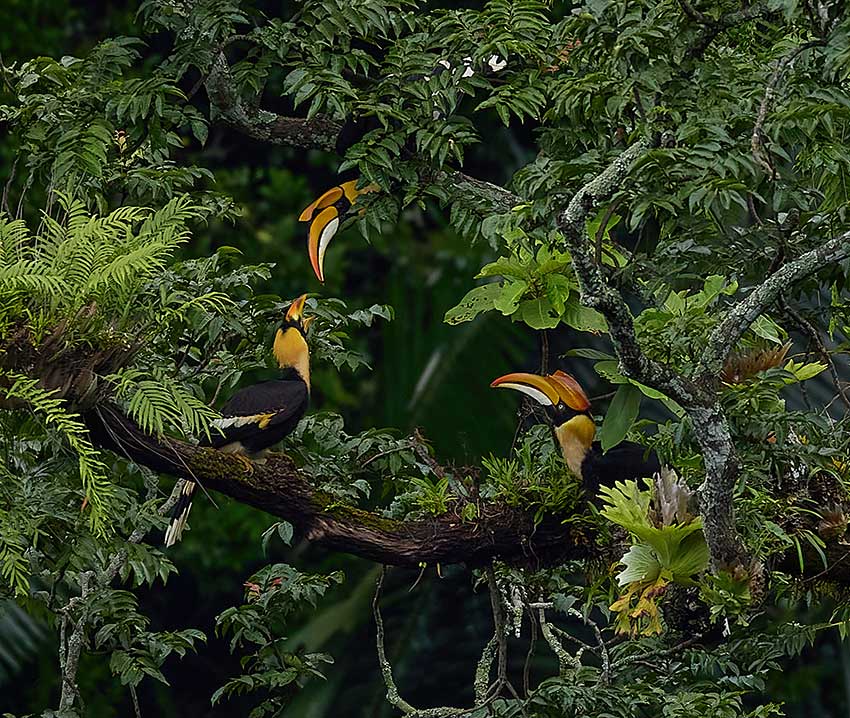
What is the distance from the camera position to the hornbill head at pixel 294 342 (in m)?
2.78

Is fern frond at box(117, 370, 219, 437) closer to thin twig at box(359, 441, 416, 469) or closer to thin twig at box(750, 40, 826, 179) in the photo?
thin twig at box(359, 441, 416, 469)

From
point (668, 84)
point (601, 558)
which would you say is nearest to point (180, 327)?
point (601, 558)

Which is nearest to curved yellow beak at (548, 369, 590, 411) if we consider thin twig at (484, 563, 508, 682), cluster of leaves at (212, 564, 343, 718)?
thin twig at (484, 563, 508, 682)

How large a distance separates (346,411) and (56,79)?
2.89 metres

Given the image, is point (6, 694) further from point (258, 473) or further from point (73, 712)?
point (258, 473)

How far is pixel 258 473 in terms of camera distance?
2.33 m

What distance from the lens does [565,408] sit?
2523mm

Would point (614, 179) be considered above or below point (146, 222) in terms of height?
above

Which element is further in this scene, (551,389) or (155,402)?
(551,389)

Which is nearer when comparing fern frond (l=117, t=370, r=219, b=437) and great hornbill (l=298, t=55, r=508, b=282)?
fern frond (l=117, t=370, r=219, b=437)

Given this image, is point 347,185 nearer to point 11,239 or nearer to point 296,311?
point 296,311

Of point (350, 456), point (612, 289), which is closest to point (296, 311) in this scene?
point (350, 456)

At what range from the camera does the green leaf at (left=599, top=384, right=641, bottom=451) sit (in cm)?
224

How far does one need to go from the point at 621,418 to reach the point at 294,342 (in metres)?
0.81
